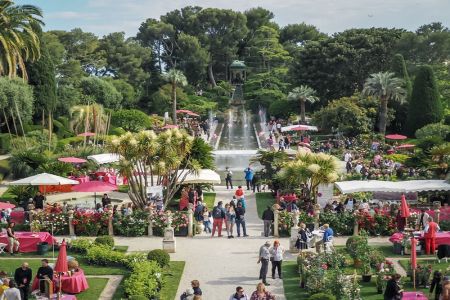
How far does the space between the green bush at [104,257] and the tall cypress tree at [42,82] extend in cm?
3092

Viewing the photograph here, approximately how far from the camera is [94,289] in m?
18.1

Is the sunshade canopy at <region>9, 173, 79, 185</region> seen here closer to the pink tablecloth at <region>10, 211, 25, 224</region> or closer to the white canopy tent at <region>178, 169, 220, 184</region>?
the pink tablecloth at <region>10, 211, 25, 224</region>

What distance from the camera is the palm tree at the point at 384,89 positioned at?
175 ft

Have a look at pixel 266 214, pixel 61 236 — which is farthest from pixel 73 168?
pixel 266 214

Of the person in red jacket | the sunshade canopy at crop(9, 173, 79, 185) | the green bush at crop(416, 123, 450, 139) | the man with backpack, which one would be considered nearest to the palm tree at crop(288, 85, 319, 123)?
the green bush at crop(416, 123, 450, 139)

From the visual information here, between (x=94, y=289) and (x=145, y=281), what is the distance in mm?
1749

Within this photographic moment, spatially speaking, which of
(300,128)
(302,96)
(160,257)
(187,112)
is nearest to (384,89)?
(300,128)

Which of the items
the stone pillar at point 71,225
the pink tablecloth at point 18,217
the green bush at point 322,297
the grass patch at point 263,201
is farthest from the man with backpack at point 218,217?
the green bush at point 322,297

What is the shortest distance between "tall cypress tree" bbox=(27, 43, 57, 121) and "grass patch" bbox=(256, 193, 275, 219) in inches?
896

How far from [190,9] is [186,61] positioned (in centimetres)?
1020

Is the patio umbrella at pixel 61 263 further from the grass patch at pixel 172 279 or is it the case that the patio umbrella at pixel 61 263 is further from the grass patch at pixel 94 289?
the grass patch at pixel 172 279

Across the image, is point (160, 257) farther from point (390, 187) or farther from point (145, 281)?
point (390, 187)

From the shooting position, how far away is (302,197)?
96.8 feet

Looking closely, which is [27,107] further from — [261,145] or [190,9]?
[190,9]
